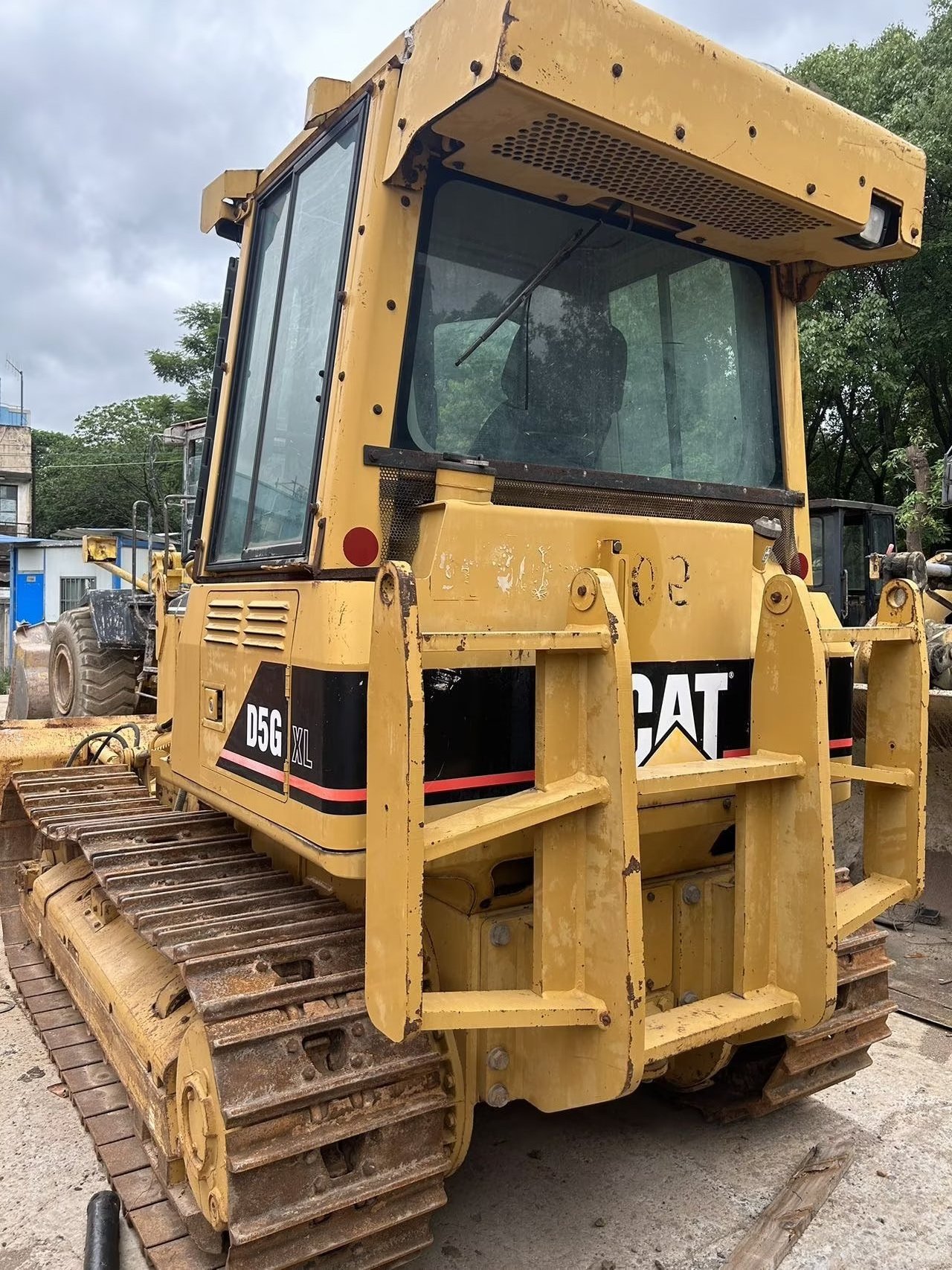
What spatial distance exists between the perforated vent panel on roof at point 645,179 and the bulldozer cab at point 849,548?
8493 millimetres

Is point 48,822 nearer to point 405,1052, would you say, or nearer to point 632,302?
point 405,1052

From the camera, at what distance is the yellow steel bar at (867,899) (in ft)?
8.71

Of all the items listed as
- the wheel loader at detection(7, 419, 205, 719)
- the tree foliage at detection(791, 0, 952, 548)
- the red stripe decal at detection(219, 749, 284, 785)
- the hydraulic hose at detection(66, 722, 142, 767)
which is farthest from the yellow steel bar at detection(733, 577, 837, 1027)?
the tree foliage at detection(791, 0, 952, 548)

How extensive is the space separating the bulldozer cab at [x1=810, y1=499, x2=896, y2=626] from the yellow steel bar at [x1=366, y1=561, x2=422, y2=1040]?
31.7 ft

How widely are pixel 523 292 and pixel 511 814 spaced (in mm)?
1439

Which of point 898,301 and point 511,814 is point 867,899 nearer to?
point 511,814

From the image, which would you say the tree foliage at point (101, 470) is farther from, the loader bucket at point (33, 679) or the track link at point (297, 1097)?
the track link at point (297, 1097)

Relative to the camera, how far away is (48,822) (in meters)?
3.65

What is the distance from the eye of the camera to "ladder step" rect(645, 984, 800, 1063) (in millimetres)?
2246

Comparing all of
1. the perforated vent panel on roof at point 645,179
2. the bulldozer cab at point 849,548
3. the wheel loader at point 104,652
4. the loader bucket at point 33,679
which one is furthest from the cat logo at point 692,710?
the bulldozer cab at point 849,548

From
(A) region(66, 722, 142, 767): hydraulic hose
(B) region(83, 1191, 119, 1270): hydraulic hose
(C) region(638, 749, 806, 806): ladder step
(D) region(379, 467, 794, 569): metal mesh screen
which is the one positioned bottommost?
(B) region(83, 1191, 119, 1270): hydraulic hose

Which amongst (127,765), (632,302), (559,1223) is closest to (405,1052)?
(559,1223)

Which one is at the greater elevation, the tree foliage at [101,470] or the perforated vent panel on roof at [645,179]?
the tree foliage at [101,470]

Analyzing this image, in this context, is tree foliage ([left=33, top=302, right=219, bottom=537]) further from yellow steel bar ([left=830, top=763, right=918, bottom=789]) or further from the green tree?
yellow steel bar ([left=830, top=763, right=918, bottom=789])
